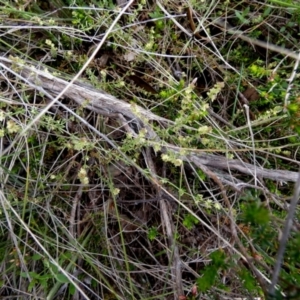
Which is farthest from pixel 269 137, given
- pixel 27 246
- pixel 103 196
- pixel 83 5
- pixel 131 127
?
pixel 27 246

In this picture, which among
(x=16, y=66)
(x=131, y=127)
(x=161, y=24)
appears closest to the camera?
(x=16, y=66)

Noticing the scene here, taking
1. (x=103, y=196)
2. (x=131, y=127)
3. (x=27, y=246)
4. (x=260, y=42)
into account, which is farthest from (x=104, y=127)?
(x=260, y=42)

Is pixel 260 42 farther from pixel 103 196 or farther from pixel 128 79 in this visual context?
pixel 103 196

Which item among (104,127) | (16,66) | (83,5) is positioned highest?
(83,5)

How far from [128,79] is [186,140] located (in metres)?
0.36

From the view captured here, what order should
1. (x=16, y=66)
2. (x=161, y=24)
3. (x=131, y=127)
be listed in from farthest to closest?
(x=161, y=24)
(x=131, y=127)
(x=16, y=66)

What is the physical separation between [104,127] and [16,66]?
0.32 metres

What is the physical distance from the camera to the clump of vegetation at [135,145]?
4.24 ft

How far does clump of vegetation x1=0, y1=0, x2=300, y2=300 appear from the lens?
4.24 feet

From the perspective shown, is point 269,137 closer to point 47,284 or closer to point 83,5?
point 83,5

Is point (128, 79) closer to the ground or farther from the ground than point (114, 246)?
farther from the ground

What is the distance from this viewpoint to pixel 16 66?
122 centimetres

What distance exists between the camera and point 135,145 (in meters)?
1.27

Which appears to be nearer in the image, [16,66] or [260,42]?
[16,66]
